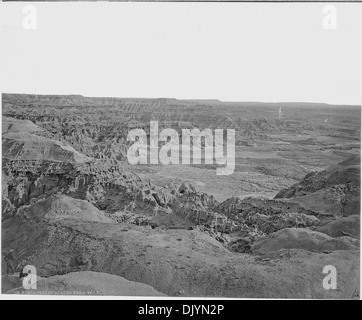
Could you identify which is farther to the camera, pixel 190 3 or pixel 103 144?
pixel 103 144

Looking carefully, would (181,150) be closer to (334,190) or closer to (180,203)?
(180,203)

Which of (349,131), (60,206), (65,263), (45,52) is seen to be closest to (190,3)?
(45,52)

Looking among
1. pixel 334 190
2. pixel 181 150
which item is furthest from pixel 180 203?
pixel 334 190

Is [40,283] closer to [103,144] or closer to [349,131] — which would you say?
[103,144]

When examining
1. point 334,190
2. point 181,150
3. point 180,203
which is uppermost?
point 181,150

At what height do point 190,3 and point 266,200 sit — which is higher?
point 190,3
